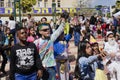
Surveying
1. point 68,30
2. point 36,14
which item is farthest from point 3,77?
point 36,14

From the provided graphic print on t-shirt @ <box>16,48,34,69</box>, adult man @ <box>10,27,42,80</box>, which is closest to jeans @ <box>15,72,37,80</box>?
adult man @ <box>10,27,42,80</box>

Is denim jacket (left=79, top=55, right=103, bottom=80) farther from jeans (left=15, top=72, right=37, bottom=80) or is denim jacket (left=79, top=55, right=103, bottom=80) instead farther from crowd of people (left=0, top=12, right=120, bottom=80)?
jeans (left=15, top=72, right=37, bottom=80)

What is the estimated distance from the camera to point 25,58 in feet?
21.6

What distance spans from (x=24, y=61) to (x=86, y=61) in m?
1.10

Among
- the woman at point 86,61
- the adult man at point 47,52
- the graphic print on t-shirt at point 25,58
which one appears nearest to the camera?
the graphic print on t-shirt at point 25,58

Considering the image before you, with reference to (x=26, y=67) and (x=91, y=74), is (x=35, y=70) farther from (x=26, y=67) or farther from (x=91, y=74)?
Answer: (x=91, y=74)

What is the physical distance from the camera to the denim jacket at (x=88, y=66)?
6.95 m

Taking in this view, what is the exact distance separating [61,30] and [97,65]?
95cm

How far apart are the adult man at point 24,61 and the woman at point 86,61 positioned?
0.83 meters

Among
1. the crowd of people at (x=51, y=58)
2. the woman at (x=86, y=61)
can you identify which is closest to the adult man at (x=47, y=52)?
the crowd of people at (x=51, y=58)

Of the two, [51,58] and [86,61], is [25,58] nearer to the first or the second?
[51,58]

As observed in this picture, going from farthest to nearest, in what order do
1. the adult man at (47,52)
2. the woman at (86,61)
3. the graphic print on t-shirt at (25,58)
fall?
the adult man at (47,52) → the woman at (86,61) → the graphic print on t-shirt at (25,58)

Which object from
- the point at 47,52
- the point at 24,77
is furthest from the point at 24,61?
the point at 47,52

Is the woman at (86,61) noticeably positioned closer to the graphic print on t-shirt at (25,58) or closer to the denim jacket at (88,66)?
the denim jacket at (88,66)
